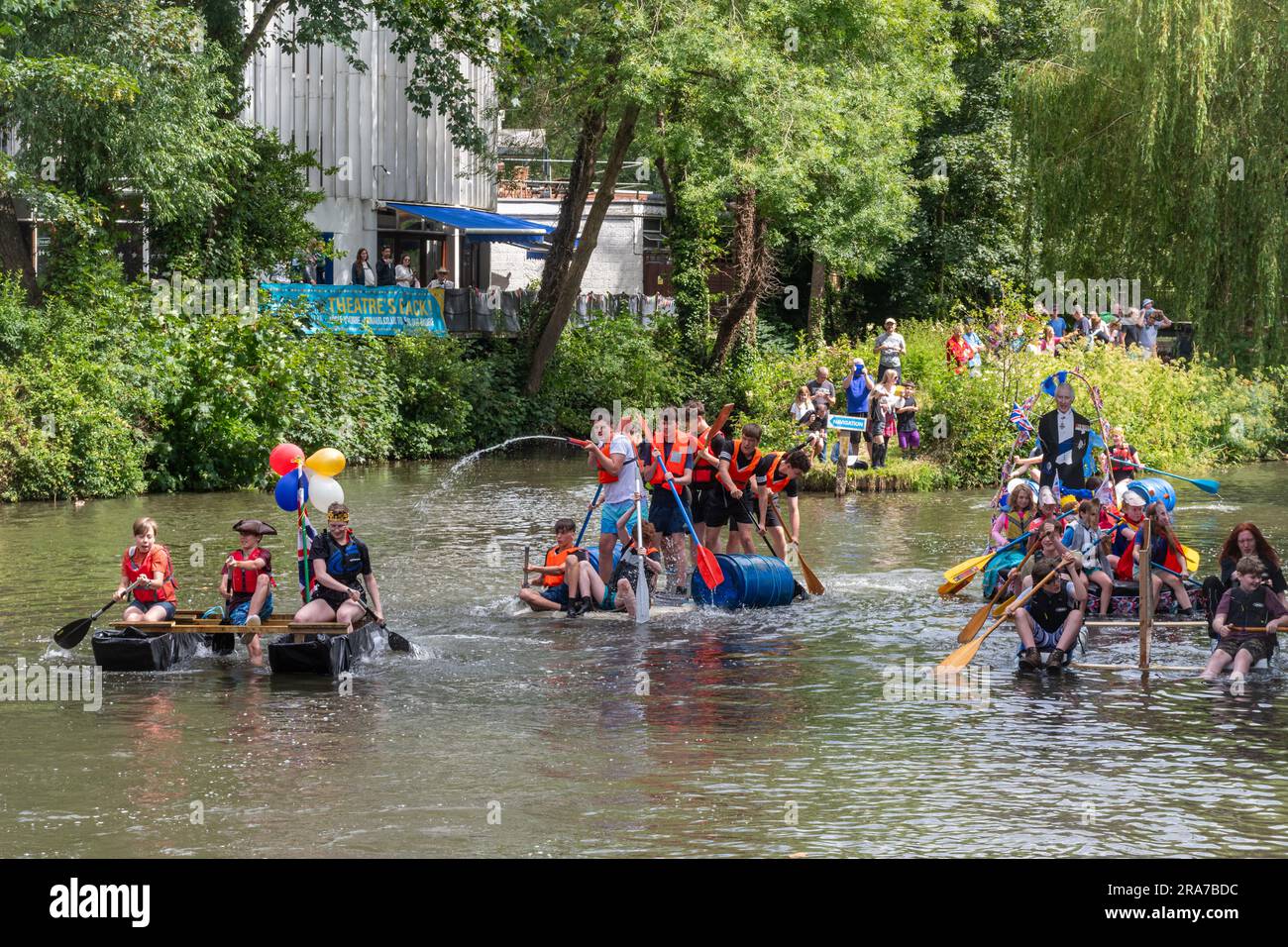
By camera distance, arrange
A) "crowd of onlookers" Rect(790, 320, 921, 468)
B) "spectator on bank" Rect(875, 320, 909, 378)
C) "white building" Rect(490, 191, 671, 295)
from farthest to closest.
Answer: "white building" Rect(490, 191, 671, 295) → "spectator on bank" Rect(875, 320, 909, 378) → "crowd of onlookers" Rect(790, 320, 921, 468)

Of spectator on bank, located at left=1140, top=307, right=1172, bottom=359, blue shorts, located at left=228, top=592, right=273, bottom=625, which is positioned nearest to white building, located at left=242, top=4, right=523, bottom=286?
spectator on bank, located at left=1140, top=307, right=1172, bottom=359

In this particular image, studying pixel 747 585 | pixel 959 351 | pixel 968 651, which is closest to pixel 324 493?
pixel 747 585

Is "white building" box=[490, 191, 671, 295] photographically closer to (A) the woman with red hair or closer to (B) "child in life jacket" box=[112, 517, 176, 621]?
(B) "child in life jacket" box=[112, 517, 176, 621]

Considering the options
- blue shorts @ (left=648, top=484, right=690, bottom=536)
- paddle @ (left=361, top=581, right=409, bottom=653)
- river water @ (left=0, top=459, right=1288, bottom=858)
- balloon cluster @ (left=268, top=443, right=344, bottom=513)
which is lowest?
river water @ (left=0, top=459, right=1288, bottom=858)

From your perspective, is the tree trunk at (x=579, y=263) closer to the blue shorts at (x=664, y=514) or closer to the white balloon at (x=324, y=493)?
the blue shorts at (x=664, y=514)

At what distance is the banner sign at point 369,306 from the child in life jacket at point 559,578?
54.8 ft

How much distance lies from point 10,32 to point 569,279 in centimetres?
1655

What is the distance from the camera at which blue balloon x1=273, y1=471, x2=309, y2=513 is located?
587 inches

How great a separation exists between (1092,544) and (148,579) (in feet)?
27.3

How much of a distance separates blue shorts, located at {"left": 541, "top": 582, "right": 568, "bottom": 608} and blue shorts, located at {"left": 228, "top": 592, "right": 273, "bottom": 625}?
3.30 metres

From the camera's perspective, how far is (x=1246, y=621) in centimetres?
1381

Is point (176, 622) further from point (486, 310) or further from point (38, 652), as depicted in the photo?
point (486, 310)

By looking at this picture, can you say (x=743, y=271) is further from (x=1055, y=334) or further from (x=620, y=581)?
(x=620, y=581)

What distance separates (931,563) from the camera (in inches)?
820
